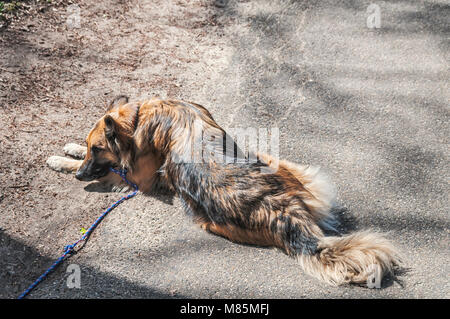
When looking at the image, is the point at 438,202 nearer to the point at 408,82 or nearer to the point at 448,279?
the point at 448,279

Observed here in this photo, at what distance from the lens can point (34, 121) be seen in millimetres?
6438

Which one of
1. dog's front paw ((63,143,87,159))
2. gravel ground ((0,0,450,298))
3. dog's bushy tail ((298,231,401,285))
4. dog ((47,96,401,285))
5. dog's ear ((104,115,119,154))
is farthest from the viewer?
dog's front paw ((63,143,87,159))

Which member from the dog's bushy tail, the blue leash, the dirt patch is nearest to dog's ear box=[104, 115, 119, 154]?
the blue leash

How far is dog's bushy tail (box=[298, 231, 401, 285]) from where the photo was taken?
169 inches

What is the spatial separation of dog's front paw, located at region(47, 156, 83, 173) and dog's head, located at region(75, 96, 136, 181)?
0.88ft

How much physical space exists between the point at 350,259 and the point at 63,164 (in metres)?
3.74

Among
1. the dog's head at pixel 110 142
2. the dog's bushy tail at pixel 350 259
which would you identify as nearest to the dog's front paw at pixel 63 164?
the dog's head at pixel 110 142

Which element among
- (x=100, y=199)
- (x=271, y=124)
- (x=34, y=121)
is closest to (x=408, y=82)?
(x=271, y=124)

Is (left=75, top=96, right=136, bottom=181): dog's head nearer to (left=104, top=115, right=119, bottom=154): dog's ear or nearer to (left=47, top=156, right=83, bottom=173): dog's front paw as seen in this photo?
(left=104, top=115, right=119, bottom=154): dog's ear

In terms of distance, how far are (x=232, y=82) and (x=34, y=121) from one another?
10.2ft

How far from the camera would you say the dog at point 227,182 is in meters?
4.43

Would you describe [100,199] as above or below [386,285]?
above
